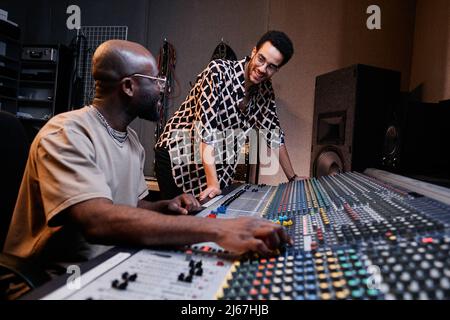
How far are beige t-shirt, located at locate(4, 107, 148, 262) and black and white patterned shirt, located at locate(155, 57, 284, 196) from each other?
0.57 meters

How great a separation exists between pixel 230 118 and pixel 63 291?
1414 mm

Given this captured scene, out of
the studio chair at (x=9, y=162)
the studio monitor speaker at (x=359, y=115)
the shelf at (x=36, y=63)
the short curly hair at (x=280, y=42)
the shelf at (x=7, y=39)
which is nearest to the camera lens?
the studio chair at (x=9, y=162)

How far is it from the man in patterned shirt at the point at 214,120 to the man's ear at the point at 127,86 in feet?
1.73

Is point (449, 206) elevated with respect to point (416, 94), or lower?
lower

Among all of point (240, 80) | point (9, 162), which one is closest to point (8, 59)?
point (240, 80)

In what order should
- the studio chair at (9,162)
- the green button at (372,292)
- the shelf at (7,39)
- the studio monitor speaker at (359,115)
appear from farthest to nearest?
the shelf at (7,39)
the studio monitor speaker at (359,115)
the studio chair at (9,162)
the green button at (372,292)

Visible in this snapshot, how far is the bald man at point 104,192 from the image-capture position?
72 cm

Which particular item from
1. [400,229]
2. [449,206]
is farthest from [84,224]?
[449,206]

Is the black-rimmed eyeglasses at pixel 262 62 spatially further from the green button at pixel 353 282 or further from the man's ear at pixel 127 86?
the green button at pixel 353 282

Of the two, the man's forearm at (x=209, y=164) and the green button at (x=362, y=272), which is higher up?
the man's forearm at (x=209, y=164)

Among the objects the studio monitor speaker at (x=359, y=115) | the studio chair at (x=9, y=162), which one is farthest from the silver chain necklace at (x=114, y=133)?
the studio monitor speaker at (x=359, y=115)

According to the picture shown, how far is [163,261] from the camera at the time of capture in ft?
2.11

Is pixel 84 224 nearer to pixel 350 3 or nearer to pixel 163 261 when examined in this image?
pixel 163 261

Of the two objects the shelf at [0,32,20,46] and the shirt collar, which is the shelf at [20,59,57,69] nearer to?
the shelf at [0,32,20,46]
